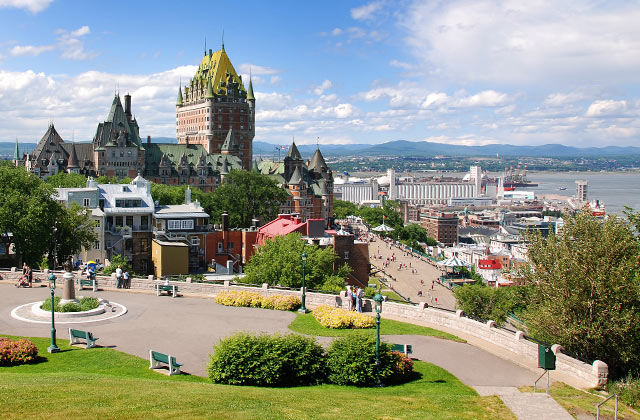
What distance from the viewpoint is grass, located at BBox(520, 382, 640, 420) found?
2031 cm

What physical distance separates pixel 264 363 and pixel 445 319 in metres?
11.1

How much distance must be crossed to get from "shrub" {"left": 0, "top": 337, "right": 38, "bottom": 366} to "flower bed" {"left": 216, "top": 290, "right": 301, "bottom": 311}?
37.6ft

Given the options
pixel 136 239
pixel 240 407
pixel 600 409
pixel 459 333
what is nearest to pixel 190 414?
pixel 240 407

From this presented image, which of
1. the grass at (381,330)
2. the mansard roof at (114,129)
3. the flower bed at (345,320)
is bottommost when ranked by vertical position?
the grass at (381,330)

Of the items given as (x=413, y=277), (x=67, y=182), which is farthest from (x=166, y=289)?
(x=413, y=277)

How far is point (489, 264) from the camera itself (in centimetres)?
15575

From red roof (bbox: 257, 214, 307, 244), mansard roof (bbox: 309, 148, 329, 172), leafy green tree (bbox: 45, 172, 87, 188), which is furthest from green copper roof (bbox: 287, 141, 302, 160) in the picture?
red roof (bbox: 257, 214, 307, 244)

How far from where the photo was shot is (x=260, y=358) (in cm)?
2222

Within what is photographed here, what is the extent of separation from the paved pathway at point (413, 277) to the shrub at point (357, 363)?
63.8 m

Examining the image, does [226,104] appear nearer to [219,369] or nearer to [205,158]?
[205,158]

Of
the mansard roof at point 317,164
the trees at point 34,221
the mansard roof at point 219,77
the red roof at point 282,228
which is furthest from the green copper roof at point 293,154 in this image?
the trees at point 34,221

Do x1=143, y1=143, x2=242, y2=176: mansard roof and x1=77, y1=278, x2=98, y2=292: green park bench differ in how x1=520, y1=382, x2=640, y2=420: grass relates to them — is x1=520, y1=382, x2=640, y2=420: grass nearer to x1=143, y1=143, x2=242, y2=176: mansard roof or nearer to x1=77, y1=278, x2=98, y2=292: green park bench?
x1=77, y1=278, x2=98, y2=292: green park bench

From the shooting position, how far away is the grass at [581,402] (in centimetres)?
2031

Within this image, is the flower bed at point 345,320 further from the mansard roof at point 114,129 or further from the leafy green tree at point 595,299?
the mansard roof at point 114,129
